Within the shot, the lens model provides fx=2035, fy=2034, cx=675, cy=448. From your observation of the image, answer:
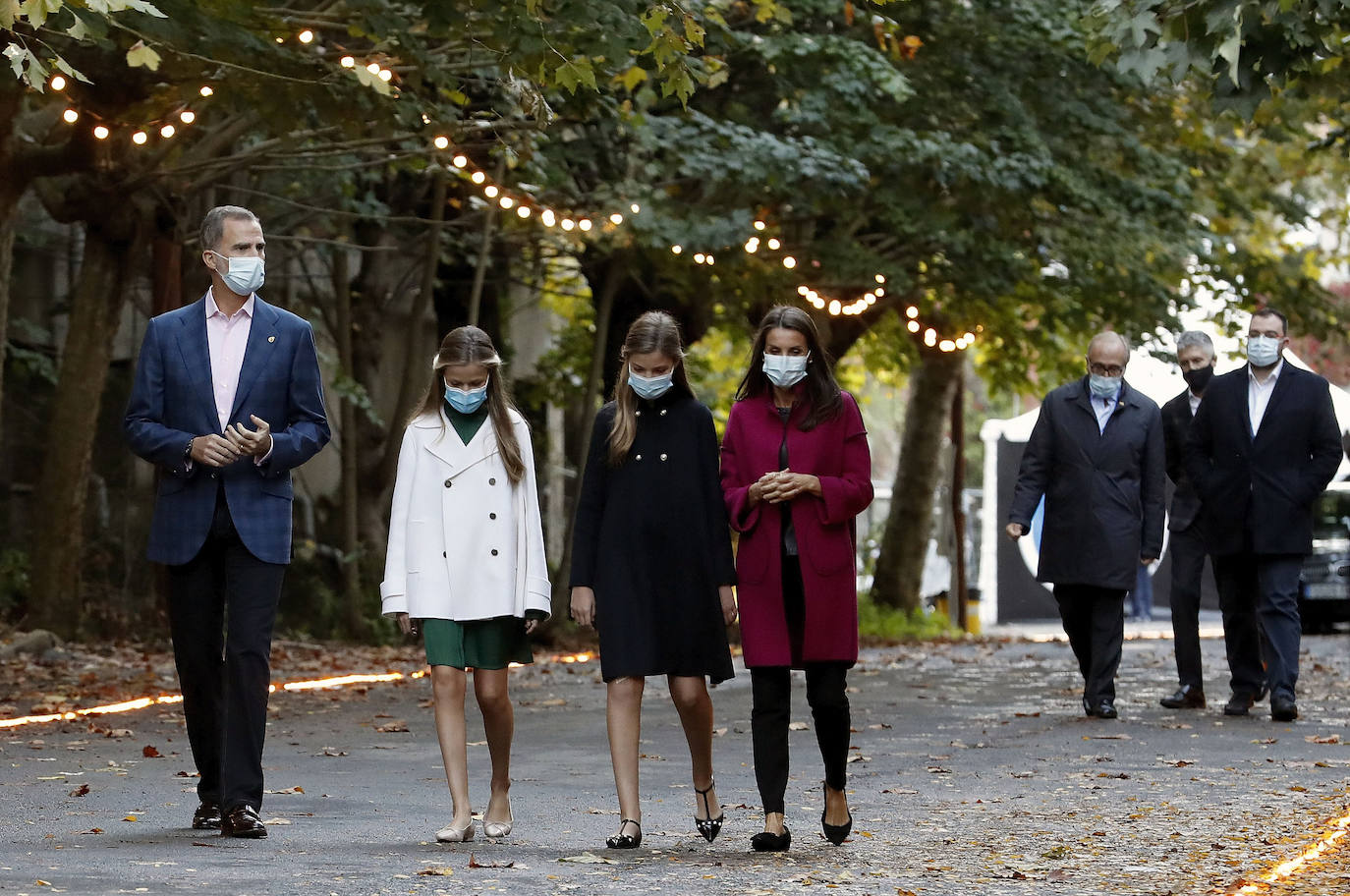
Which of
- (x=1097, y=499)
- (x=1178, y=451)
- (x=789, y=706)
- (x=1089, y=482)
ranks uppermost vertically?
(x=1178, y=451)

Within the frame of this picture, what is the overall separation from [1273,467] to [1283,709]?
4.56 feet

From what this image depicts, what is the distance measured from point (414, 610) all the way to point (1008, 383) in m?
21.7

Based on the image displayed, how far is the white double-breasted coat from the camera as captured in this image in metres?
7.15

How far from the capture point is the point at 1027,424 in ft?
99.6

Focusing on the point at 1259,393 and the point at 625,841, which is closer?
the point at 625,841

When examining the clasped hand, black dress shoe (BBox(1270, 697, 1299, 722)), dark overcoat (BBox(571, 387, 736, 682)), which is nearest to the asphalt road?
black dress shoe (BBox(1270, 697, 1299, 722))

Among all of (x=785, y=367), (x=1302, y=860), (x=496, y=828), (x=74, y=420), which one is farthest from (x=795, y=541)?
(x=74, y=420)

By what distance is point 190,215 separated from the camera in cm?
2011

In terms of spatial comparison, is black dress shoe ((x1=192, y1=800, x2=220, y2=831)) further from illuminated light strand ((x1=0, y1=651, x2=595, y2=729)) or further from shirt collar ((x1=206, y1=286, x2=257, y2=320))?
illuminated light strand ((x1=0, y1=651, x2=595, y2=729))

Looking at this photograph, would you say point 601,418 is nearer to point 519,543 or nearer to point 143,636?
point 519,543

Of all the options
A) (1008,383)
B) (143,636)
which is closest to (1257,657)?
(143,636)

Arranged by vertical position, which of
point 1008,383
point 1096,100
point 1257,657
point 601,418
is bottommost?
point 1257,657

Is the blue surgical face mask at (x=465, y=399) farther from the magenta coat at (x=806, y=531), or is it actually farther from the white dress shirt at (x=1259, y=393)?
the white dress shirt at (x=1259, y=393)

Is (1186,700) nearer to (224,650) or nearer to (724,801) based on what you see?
(724,801)
